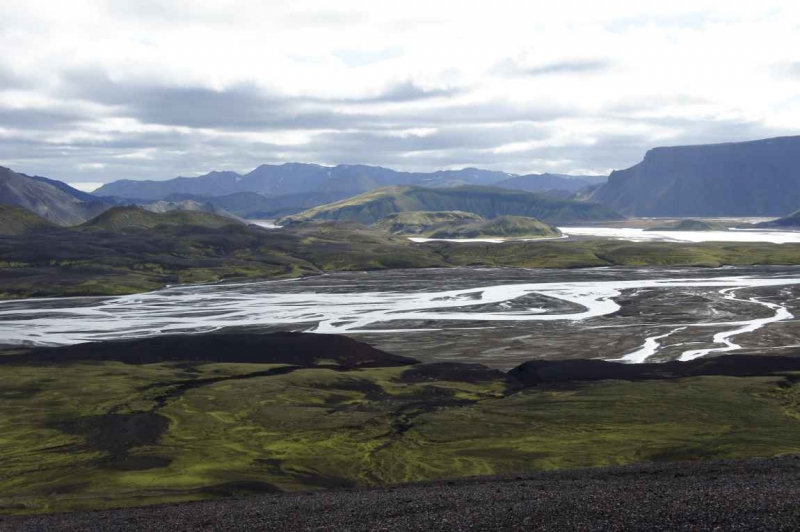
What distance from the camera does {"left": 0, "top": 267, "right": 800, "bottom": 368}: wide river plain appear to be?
119m

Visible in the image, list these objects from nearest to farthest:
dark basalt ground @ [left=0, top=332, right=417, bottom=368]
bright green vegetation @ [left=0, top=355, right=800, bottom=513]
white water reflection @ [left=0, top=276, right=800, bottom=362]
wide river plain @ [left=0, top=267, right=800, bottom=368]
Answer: bright green vegetation @ [left=0, top=355, right=800, bottom=513] < dark basalt ground @ [left=0, top=332, right=417, bottom=368] < wide river plain @ [left=0, top=267, right=800, bottom=368] < white water reflection @ [left=0, top=276, right=800, bottom=362]

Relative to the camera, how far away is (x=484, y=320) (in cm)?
14950

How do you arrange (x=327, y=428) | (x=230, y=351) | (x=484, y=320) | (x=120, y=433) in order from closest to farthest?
(x=120, y=433), (x=327, y=428), (x=230, y=351), (x=484, y=320)

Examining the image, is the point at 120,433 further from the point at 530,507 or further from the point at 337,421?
the point at 530,507

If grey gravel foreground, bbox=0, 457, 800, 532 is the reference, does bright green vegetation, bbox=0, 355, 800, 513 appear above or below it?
below

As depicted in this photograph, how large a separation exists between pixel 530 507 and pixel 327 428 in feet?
129

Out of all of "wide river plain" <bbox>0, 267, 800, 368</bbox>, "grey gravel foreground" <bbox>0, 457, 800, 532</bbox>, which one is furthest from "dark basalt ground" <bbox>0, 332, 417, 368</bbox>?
"grey gravel foreground" <bbox>0, 457, 800, 532</bbox>

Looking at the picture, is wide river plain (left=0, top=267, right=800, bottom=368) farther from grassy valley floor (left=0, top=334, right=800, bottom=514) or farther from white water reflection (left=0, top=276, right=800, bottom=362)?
grassy valley floor (left=0, top=334, right=800, bottom=514)

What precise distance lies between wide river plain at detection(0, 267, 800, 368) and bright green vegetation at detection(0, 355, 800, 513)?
24305mm

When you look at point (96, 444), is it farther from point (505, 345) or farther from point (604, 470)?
point (505, 345)

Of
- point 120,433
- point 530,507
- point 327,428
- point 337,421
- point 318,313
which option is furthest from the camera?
point 318,313

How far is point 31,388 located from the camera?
90938 millimetres

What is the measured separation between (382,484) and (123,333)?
312 ft

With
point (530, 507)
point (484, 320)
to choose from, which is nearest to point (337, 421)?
point (530, 507)
